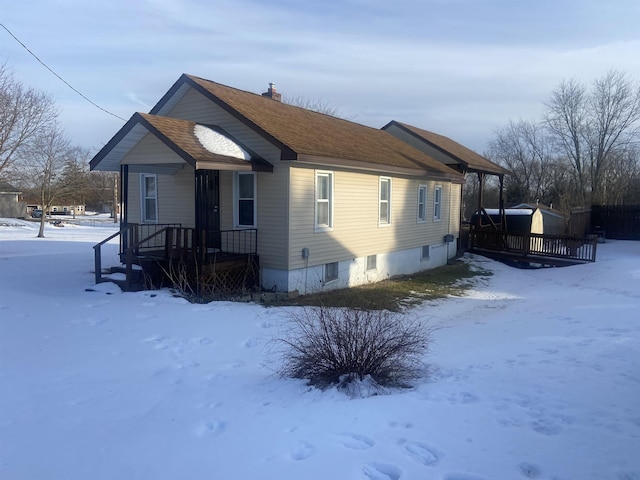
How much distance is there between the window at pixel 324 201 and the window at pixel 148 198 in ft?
15.9

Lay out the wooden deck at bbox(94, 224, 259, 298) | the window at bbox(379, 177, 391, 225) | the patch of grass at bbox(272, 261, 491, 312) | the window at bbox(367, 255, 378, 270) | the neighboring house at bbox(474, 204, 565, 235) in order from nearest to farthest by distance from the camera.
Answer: the wooden deck at bbox(94, 224, 259, 298)
the patch of grass at bbox(272, 261, 491, 312)
the window at bbox(367, 255, 378, 270)
the window at bbox(379, 177, 391, 225)
the neighboring house at bbox(474, 204, 565, 235)

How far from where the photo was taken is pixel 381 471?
3559mm

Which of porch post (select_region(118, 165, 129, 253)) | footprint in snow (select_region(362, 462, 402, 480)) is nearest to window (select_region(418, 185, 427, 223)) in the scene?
porch post (select_region(118, 165, 129, 253))

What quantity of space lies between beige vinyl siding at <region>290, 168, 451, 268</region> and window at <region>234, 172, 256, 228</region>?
49.7 inches

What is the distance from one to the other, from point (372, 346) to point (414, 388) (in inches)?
23.9

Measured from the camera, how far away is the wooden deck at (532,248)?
19.1 metres

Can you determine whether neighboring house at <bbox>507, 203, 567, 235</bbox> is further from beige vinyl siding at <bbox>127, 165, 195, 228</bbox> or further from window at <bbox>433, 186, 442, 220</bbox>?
beige vinyl siding at <bbox>127, 165, 195, 228</bbox>

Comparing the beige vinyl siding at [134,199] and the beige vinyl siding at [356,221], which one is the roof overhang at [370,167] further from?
the beige vinyl siding at [134,199]

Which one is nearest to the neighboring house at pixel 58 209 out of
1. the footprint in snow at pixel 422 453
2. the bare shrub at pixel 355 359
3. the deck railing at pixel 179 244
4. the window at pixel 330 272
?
the deck railing at pixel 179 244

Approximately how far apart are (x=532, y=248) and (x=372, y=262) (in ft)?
27.1

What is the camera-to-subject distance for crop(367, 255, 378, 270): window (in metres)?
15.6

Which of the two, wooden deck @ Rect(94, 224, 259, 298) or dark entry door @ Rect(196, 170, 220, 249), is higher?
dark entry door @ Rect(196, 170, 220, 249)

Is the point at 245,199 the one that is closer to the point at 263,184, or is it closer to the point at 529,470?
the point at 263,184

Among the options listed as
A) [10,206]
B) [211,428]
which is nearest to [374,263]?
[211,428]
